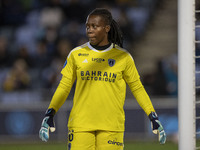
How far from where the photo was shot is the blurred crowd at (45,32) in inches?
460

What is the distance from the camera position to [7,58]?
12.2 m

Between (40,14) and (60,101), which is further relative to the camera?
(40,14)

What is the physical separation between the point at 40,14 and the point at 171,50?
344cm

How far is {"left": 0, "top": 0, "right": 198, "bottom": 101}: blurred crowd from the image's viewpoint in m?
11.7

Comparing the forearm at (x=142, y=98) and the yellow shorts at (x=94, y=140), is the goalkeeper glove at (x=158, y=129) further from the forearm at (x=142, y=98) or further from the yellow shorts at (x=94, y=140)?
the yellow shorts at (x=94, y=140)

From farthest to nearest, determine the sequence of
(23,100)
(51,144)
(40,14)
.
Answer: (40,14) < (23,100) < (51,144)

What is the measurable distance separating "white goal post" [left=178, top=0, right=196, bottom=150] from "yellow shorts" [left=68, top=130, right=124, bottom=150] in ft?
2.02

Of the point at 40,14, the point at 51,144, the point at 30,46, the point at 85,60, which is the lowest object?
the point at 51,144

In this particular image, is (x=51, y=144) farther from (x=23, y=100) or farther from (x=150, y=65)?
(x=150, y=65)

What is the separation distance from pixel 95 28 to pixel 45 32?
8.01m

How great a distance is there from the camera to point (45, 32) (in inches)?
502

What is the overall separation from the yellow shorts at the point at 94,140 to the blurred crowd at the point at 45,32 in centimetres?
611

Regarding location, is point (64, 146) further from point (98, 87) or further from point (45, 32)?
point (98, 87)

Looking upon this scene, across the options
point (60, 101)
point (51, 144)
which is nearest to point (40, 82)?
point (51, 144)
